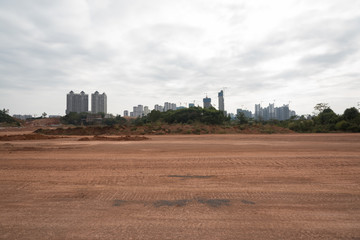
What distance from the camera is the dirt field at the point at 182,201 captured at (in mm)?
3209

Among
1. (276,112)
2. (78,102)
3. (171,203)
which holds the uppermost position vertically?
(78,102)

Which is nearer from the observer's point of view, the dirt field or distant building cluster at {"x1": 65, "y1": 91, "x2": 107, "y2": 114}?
the dirt field

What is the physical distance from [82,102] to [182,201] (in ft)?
415

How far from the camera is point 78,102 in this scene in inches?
4646

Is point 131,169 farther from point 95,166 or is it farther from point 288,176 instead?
point 288,176

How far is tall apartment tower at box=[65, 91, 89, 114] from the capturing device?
4592 inches

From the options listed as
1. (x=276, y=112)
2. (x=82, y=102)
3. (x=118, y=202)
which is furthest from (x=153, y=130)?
(x=276, y=112)

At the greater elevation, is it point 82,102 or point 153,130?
point 82,102

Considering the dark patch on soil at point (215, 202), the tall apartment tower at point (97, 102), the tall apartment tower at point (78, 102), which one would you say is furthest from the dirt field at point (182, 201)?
the tall apartment tower at point (97, 102)

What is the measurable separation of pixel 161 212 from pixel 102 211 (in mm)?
1078

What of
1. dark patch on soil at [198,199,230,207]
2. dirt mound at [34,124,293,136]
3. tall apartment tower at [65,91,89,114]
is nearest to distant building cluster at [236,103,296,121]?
tall apartment tower at [65,91,89,114]

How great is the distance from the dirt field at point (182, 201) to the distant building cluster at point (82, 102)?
397 feet

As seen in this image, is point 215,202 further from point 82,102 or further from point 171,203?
point 82,102

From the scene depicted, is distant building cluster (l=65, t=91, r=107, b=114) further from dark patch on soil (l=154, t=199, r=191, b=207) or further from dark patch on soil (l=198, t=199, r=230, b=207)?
dark patch on soil (l=198, t=199, r=230, b=207)
